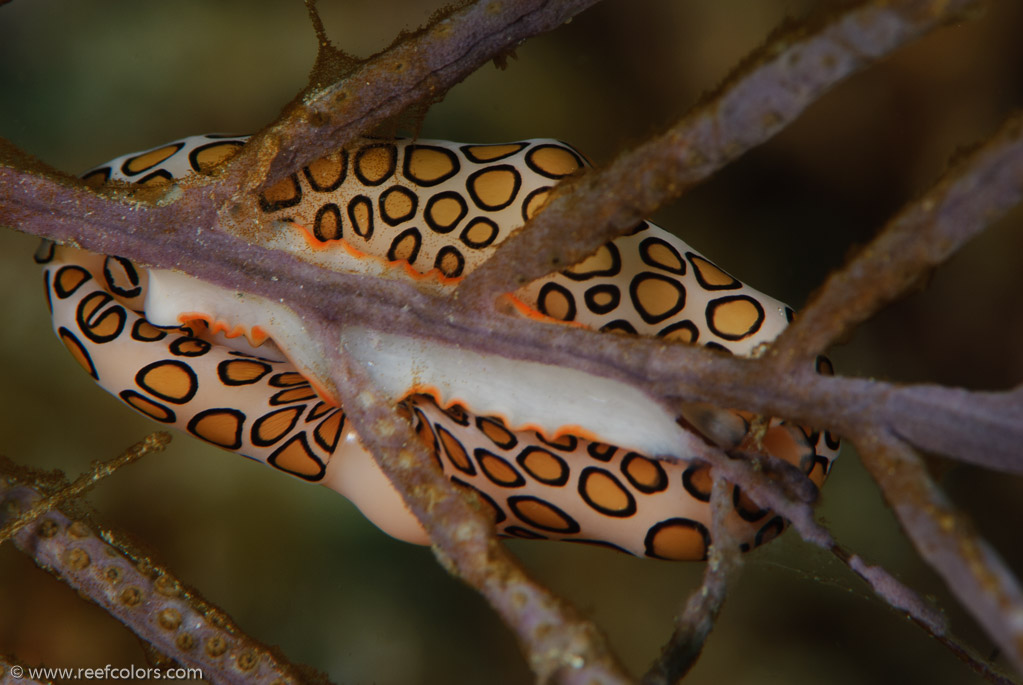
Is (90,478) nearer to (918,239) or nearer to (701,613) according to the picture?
(701,613)

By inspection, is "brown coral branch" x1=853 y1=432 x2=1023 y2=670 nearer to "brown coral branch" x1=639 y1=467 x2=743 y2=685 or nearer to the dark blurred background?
"brown coral branch" x1=639 y1=467 x2=743 y2=685

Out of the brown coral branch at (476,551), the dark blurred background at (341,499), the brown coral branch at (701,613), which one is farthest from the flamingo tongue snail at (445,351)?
the dark blurred background at (341,499)

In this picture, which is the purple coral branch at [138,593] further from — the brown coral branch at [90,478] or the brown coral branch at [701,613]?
the brown coral branch at [701,613]

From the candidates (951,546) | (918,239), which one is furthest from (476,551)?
(918,239)

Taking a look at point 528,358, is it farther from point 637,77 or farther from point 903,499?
point 637,77

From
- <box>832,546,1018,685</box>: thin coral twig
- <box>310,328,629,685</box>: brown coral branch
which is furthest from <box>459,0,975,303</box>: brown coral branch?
<box>832,546,1018,685</box>: thin coral twig

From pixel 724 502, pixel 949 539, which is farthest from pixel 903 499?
pixel 724 502
